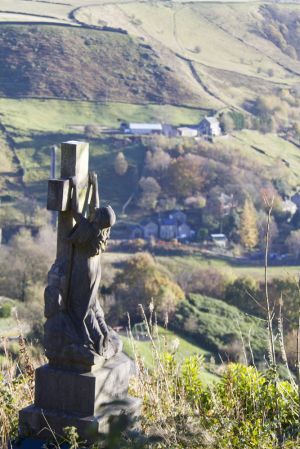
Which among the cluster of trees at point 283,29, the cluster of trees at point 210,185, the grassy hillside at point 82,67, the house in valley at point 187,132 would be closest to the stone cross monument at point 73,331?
the cluster of trees at point 210,185

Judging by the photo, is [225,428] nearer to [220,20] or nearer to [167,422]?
[167,422]

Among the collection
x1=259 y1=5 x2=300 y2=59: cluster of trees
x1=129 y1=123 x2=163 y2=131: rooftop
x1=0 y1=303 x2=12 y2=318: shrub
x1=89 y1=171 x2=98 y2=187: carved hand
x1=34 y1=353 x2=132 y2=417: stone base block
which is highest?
x1=259 y1=5 x2=300 y2=59: cluster of trees

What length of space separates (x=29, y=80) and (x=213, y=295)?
172 feet

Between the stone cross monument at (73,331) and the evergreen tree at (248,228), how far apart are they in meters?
52.1

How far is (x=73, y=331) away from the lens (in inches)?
222

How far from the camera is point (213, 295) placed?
38.3 metres

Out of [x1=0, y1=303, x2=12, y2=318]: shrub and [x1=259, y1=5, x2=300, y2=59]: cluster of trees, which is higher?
[x1=259, y1=5, x2=300, y2=59]: cluster of trees

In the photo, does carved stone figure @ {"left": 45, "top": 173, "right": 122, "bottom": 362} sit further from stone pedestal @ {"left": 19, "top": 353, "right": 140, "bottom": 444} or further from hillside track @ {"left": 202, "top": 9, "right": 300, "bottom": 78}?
hillside track @ {"left": 202, "top": 9, "right": 300, "bottom": 78}

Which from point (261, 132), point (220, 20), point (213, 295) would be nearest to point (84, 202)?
point (213, 295)

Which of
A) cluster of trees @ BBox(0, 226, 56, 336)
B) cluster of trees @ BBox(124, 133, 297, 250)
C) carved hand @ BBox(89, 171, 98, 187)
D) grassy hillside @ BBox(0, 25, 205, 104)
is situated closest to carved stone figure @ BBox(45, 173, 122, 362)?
carved hand @ BBox(89, 171, 98, 187)

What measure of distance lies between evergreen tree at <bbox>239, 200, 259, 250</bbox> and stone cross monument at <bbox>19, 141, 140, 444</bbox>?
52084 mm

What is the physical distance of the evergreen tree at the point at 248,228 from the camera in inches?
2266

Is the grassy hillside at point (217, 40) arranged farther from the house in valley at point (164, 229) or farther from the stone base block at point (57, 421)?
the stone base block at point (57, 421)

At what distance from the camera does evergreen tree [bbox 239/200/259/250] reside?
57.6 m
